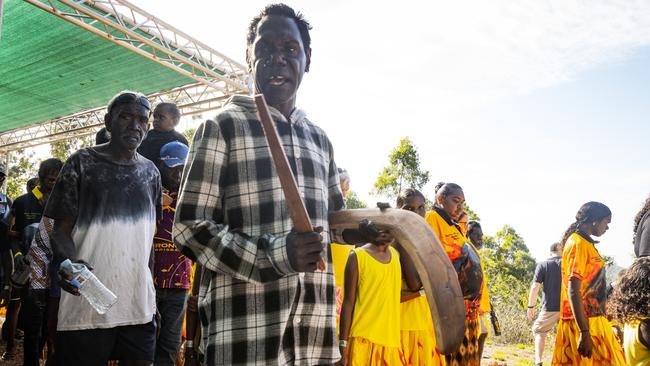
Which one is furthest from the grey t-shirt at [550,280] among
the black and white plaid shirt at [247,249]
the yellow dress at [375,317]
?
the black and white plaid shirt at [247,249]

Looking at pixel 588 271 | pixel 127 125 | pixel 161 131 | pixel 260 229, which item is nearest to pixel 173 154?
pixel 161 131

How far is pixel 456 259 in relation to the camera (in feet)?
14.6

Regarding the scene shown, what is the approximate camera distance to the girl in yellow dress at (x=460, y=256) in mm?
4387

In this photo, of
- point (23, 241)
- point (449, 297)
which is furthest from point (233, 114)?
point (23, 241)

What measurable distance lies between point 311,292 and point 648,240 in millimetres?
2797

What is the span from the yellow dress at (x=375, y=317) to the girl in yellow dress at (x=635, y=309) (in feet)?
4.90

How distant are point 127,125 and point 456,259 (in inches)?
116

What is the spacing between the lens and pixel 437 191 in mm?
5160

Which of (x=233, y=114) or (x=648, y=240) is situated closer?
(x=233, y=114)

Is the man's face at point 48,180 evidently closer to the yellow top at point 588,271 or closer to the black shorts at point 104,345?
the black shorts at point 104,345

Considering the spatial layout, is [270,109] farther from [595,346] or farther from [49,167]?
[595,346]

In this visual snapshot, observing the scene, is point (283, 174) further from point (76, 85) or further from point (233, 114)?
point (76, 85)

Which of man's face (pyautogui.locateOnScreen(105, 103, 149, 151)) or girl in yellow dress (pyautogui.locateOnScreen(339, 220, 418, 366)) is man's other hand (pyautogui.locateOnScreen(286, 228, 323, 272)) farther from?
girl in yellow dress (pyautogui.locateOnScreen(339, 220, 418, 366))

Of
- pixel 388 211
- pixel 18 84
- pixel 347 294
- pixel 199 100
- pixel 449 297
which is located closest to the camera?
pixel 449 297
